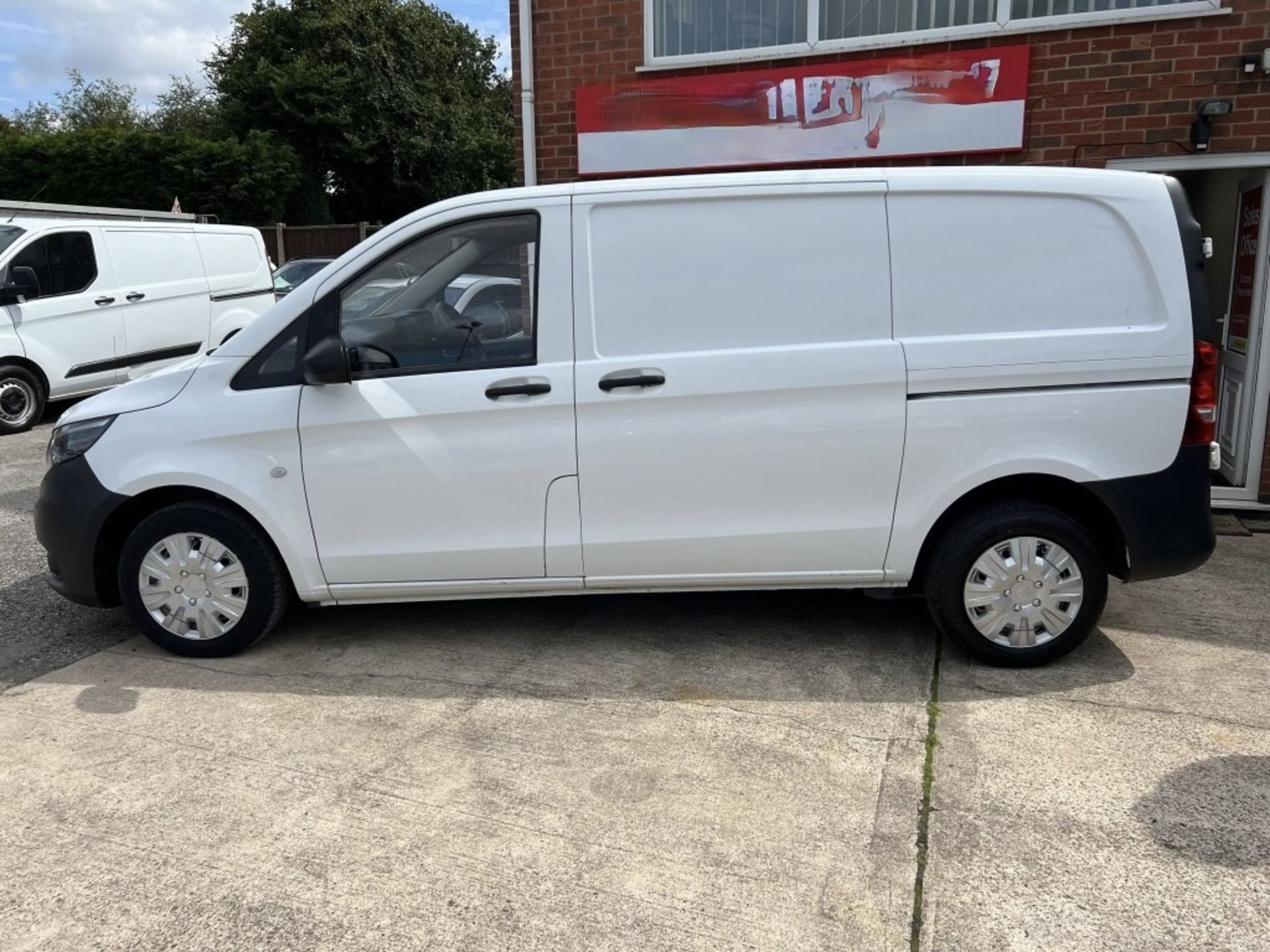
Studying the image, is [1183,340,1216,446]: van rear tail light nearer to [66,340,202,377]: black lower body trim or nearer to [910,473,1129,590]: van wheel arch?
[910,473,1129,590]: van wheel arch

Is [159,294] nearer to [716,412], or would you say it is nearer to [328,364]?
[328,364]

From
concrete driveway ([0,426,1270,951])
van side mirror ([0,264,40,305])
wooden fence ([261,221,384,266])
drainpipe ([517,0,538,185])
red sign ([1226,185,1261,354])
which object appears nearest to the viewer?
concrete driveway ([0,426,1270,951])

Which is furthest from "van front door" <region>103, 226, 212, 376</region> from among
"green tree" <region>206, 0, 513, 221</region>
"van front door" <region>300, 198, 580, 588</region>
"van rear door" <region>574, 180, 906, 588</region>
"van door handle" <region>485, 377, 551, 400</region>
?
"green tree" <region>206, 0, 513, 221</region>

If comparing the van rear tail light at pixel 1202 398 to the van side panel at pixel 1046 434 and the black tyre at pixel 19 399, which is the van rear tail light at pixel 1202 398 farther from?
the black tyre at pixel 19 399

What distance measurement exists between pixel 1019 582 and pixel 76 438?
397cm

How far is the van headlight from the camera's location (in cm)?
423

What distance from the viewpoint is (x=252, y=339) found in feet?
13.6

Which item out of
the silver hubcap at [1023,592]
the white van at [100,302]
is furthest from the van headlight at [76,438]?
the white van at [100,302]

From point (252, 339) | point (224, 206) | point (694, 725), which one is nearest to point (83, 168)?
point (224, 206)

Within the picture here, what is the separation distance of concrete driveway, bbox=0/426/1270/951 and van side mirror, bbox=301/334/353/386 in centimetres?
122

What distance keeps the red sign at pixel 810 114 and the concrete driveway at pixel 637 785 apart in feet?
11.0

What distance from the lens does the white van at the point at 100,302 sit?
972 centimetres

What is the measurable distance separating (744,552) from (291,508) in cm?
188

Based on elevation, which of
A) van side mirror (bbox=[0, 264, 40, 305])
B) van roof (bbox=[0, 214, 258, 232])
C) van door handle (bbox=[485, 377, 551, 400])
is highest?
van roof (bbox=[0, 214, 258, 232])
